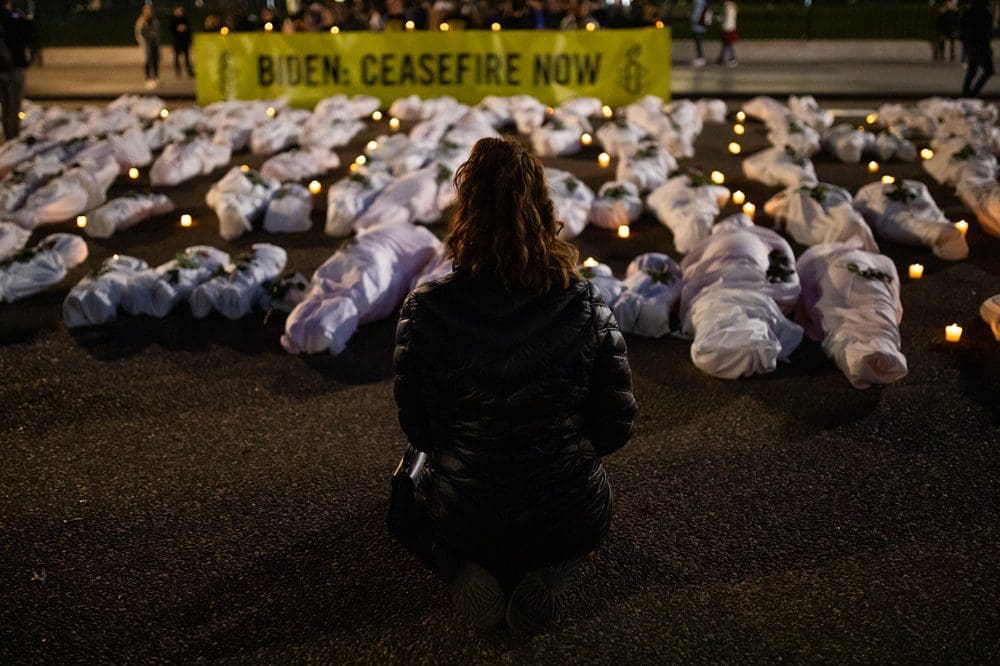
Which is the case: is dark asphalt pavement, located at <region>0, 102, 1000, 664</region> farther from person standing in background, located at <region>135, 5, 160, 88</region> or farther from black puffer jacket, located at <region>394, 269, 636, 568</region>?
person standing in background, located at <region>135, 5, 160, 88</region>

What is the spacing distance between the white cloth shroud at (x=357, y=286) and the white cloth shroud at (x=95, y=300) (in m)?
1.21

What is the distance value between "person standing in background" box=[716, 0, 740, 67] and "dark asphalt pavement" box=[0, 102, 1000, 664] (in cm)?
A: 1330

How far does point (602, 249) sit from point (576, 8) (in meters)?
8.73

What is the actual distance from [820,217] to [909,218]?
66cm

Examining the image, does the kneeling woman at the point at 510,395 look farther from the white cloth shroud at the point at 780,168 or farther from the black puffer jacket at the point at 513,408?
the white cloth shroud at the point at 780,168

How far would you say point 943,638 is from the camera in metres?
2.96

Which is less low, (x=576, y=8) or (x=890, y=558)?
(x=576, y=8)

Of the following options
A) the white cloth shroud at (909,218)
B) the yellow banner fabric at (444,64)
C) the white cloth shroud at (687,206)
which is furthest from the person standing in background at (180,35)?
the white cloth shroud at (909,218)

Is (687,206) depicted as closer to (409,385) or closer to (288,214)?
(288,214)

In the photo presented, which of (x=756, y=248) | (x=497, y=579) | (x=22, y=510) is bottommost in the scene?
(x=22, y=510)

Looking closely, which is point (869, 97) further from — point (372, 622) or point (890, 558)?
point (372, 622)

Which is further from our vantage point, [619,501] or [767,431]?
[767,431]

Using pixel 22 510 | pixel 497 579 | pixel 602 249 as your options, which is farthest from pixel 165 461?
pixel 602 249

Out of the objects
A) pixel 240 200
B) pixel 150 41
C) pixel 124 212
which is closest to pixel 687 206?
pixel 240 200
